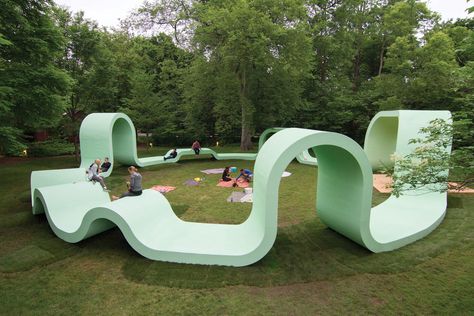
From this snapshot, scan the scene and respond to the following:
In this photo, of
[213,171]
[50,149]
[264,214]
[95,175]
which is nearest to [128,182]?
[95,175]

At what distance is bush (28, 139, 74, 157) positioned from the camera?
71.1 feet

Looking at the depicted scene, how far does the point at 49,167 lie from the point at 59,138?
8.91 m

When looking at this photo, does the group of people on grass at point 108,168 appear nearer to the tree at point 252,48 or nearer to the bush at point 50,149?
the tree at point 252,48

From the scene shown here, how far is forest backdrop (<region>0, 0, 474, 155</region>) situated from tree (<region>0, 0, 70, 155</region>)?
37 mm

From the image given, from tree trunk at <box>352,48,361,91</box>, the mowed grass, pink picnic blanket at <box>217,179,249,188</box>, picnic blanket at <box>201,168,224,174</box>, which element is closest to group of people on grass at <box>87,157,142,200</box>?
the mowed grass

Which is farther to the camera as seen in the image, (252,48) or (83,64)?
(83,64)

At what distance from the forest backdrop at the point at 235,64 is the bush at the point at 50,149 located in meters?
0.93

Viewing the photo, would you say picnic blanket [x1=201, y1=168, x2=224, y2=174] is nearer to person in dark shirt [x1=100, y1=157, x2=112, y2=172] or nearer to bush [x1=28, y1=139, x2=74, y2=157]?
person in dark shirt [x1=100, y1=157, x2=112, y2=172]

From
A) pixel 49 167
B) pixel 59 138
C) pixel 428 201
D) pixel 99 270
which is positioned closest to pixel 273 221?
pixel 99 270

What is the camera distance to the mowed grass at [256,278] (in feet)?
15.8

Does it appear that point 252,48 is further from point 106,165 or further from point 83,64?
point 83,64

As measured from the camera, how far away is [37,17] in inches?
462

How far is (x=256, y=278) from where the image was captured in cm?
561

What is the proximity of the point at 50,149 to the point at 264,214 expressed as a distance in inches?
839
